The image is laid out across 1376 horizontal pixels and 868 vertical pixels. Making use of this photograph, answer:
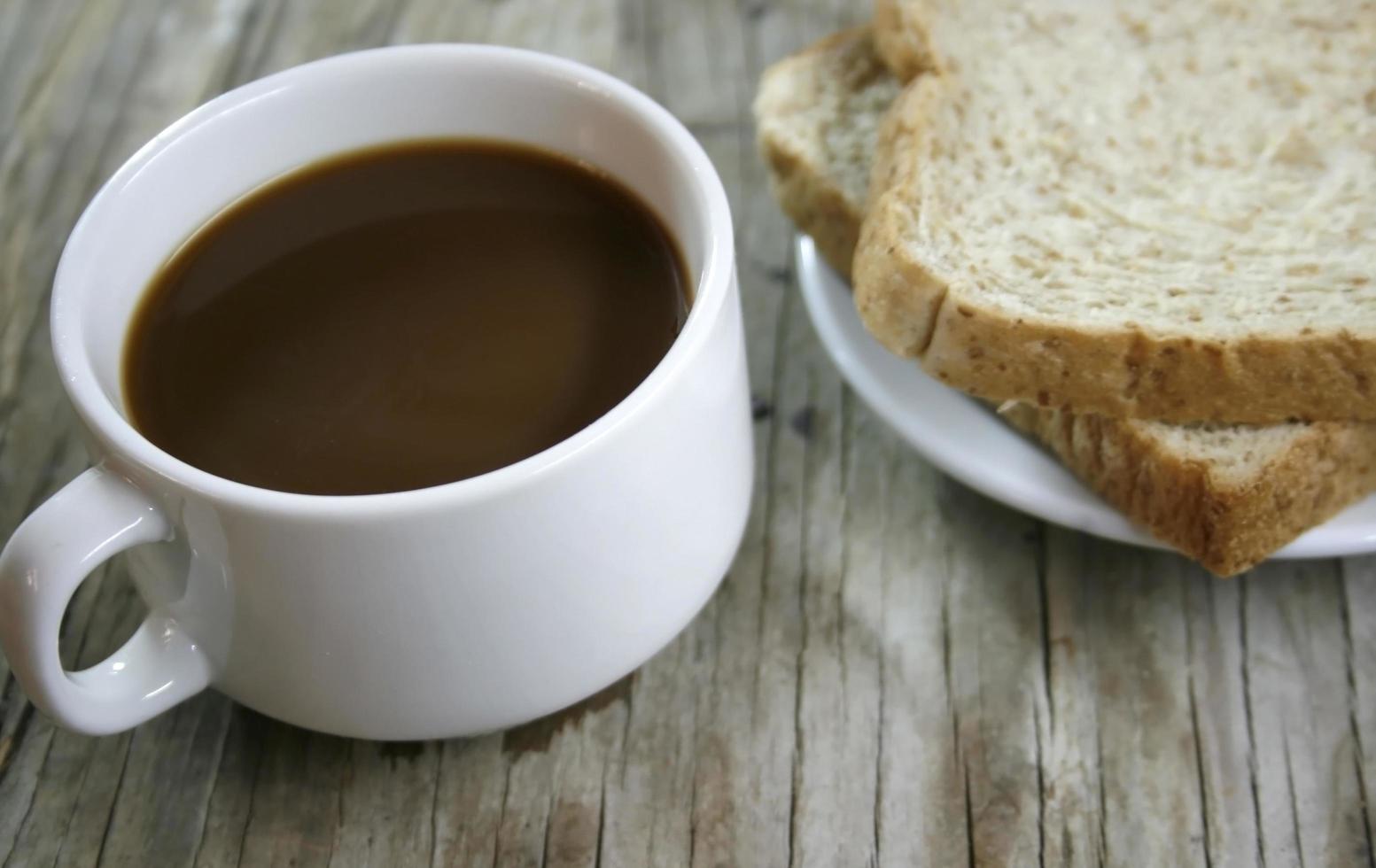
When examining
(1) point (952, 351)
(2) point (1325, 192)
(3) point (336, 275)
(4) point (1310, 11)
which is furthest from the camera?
(4) point (1310, 11)

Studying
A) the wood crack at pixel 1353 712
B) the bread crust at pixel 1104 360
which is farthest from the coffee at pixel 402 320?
the wood crack at pixel 1353 712

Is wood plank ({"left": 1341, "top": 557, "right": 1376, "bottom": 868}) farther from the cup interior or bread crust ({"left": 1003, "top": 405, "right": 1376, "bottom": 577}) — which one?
the cup interior

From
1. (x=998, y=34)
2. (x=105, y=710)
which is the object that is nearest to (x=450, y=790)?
(x=105, y=710)

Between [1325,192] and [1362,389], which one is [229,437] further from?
[1325,192]

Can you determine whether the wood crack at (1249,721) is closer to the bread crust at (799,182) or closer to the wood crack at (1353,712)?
Answer: the wood crack at (1353,712)

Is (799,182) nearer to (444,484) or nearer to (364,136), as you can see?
(364,136)

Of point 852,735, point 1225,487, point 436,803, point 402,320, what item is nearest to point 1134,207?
point 1225,487

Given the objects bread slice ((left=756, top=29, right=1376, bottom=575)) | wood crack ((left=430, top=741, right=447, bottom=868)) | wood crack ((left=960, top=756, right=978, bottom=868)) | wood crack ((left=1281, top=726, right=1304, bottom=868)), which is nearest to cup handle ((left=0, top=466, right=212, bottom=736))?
wood crack ((left=430, top=741, right=447, bottom=868))
